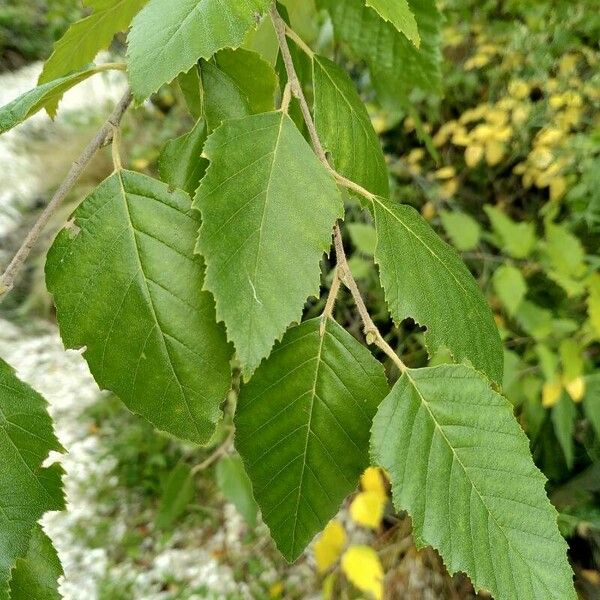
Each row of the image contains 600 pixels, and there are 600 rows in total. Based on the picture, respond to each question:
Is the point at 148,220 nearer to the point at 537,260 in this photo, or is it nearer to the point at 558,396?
the point at 558,396

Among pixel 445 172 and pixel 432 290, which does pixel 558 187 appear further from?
pixel 432 290

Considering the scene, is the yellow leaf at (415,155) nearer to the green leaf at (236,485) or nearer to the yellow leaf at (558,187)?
the yellow leaf at (558,187)

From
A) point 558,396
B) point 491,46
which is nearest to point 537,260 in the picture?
point 558,396

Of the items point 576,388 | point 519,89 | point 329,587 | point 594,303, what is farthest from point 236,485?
point 519,89

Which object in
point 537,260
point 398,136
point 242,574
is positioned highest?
point 398,136

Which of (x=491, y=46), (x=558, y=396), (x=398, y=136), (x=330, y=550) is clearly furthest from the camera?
(x=398, y=136)

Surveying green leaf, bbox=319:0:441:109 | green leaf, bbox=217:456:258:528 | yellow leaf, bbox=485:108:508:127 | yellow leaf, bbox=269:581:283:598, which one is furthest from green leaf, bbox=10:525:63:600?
yellow leaf, bbox=485:108:508:127

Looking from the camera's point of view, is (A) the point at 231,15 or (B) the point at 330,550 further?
(B) the point at 330,550
